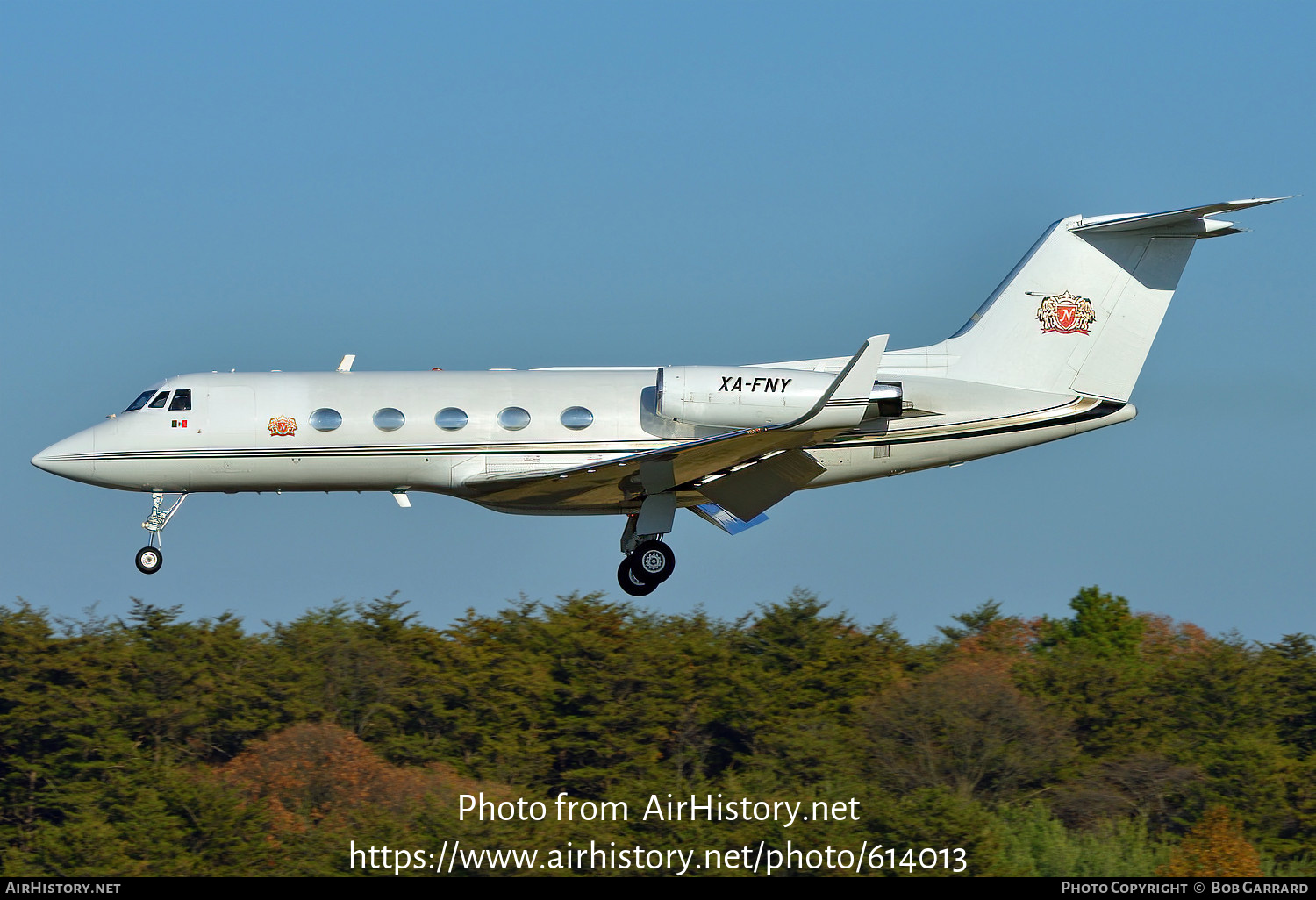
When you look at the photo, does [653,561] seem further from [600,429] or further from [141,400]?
[141,400]

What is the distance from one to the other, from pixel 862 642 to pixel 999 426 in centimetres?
2158

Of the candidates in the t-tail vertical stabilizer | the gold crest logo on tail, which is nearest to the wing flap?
the t-tail vertical stabilizer

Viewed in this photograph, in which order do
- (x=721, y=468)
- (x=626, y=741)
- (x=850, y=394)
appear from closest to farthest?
(x=850, y=394) < (x=721, y=468) < (x=626, y=741)

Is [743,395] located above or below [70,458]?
above

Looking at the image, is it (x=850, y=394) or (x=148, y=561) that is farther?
(x=148, y=561)

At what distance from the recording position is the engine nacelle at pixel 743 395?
2172 centimetres

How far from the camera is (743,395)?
2177 cm

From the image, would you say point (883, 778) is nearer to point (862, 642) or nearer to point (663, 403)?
point (862, 642)

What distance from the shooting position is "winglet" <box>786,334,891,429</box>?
64.1 ft

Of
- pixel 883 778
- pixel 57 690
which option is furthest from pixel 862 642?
pixel 57 690

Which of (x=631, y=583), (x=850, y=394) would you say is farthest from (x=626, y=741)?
(x=850, y=394)

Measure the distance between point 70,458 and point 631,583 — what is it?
897 cm

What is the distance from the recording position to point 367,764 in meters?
35.6

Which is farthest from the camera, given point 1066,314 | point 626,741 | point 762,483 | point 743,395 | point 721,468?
point 626,741
